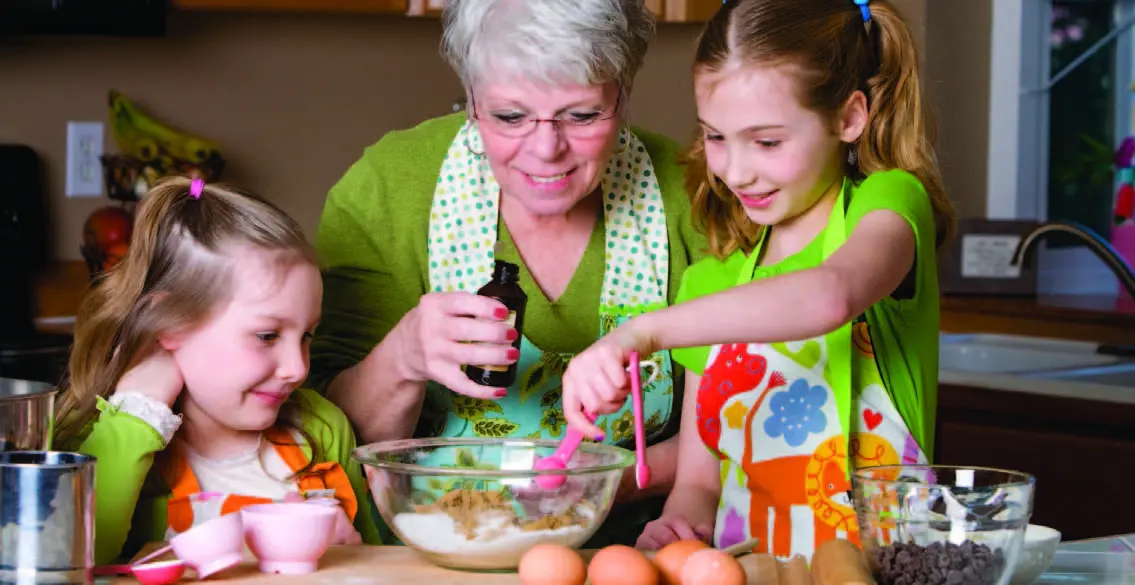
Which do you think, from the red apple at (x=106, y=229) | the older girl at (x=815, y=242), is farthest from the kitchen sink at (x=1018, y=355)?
the red apple at (x=106, y=229)

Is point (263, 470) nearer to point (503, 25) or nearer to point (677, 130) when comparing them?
point (503, 25)

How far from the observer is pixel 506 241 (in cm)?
203

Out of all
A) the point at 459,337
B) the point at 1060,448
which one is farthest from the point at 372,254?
the point at 1060,448

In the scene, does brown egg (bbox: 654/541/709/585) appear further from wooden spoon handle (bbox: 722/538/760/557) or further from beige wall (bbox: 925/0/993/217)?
beige wall (bbox: 925/0/993/217)

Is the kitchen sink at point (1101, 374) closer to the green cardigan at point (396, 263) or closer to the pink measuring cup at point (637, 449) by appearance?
the green cardigan at point (396, 263)

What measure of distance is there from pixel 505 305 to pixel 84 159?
2.23 m

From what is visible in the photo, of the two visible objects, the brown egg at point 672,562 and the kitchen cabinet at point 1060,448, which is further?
the kitchen cabinet at point 1060,448

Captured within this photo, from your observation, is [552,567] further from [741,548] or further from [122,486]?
[122,486]

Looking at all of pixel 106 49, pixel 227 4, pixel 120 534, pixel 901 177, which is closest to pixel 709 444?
pixel 901 177

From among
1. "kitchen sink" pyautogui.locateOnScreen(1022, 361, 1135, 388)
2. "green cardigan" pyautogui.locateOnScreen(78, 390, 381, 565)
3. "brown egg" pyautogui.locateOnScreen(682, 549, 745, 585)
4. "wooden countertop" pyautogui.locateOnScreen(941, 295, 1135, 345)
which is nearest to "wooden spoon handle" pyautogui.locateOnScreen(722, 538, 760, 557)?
"brown egg" pyautogui.locateOnScreen(682, 549, 745, 585)

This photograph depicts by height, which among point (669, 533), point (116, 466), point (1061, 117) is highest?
point (1061, 117)

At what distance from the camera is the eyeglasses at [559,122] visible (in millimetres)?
1798

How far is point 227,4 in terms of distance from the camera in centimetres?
336

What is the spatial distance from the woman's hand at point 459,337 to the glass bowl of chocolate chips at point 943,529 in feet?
1.70
